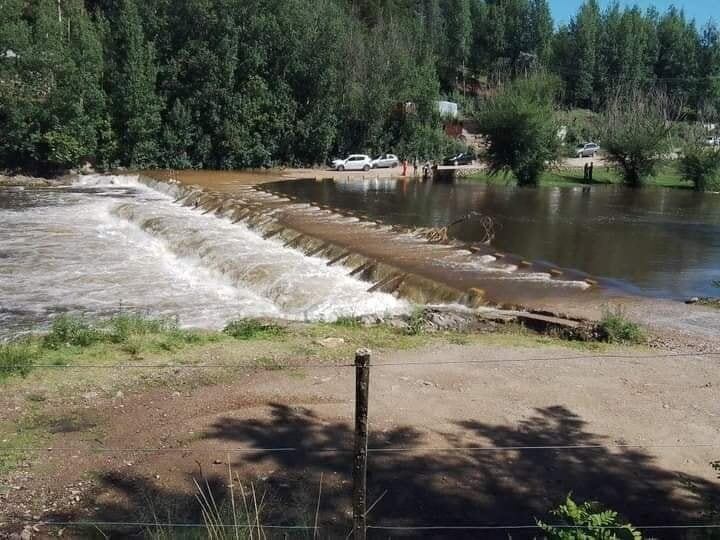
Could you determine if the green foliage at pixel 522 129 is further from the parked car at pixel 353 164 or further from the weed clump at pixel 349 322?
the weed clump at pixel 349 322

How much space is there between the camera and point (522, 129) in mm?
39375

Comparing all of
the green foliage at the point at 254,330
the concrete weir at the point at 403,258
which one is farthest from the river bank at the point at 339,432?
the concrete weir at the point at 403,258

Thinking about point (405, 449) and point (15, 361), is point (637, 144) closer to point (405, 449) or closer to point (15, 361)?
point (405, 449)

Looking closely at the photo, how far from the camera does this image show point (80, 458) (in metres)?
6.57

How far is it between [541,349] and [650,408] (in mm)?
2672

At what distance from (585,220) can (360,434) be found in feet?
84.6

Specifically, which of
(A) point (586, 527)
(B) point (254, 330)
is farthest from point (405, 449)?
(B) point (254, 330)

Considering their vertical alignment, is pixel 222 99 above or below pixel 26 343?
above

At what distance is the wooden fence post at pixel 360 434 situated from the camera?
4.22 meters

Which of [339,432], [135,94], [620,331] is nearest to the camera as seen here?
[339,432]

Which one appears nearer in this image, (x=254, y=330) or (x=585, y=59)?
(x=254, y=330)

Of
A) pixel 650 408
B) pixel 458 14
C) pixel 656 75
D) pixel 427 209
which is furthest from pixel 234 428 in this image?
pixel 656 75

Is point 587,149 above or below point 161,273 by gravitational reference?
above

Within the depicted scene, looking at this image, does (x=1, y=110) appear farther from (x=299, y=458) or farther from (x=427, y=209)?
(x=299, y=458)
